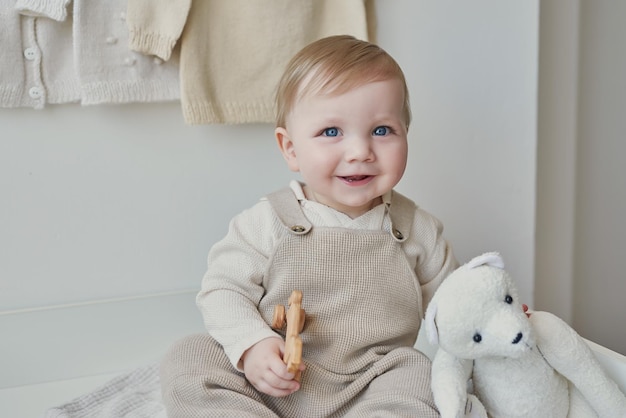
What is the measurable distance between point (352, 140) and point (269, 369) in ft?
0.95

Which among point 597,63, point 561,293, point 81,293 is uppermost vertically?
point 597,63

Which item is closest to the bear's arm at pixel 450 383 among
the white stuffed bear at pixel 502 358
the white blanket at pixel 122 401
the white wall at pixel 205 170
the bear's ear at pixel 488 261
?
the white stuffed bear at pixel 502 358

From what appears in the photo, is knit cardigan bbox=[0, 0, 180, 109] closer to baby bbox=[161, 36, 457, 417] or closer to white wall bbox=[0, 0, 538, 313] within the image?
white wall bbox=[0, 0, 538, 313]

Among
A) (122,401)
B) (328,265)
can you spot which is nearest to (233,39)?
(328,265)

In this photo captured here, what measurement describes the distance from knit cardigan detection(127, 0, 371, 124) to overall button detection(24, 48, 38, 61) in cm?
14

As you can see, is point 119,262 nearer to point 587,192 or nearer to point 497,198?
point 497,198

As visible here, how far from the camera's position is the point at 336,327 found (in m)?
0.96

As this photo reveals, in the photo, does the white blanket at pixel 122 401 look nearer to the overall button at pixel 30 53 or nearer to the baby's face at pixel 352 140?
the baby's face at pixel 352 140

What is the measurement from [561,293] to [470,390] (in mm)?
585

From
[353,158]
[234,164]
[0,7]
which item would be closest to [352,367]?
[353,158]

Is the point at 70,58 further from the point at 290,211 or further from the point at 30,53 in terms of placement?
the point at 290,211

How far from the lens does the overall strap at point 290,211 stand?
97cm

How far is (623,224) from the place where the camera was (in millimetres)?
1445

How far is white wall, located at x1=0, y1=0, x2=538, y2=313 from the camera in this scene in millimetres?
1237
